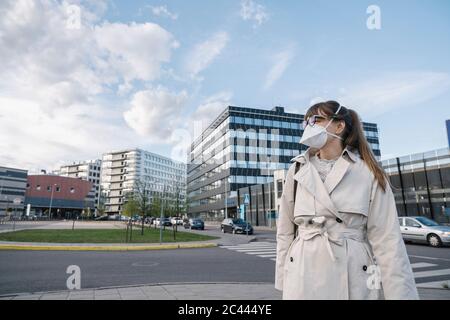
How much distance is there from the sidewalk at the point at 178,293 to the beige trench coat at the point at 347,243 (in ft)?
13.6

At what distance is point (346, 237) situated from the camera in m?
1.93

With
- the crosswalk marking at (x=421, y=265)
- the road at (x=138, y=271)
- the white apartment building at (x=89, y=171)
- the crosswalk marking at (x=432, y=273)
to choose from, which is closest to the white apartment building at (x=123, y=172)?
the white apartment building at (x=89, y=171)

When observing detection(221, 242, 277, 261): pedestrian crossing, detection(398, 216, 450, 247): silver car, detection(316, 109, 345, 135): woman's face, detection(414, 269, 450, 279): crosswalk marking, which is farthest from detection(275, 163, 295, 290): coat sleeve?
detection(398, 216, 450, 247): silver car

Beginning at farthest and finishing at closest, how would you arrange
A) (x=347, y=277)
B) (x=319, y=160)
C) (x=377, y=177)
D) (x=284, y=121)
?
1. (x=284, y=121)
2. (x=319, y=160)
3. (x=377, y=177)
4. (x=347, y=277)

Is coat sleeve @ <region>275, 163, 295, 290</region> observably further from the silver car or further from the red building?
the red building

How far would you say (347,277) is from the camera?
1.86m

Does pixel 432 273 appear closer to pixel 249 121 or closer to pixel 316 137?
pixel 316 137

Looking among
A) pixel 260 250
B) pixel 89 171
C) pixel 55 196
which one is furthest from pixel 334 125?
pixel 89 171

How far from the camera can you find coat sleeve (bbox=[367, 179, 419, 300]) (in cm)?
176

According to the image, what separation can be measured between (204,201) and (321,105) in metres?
83.6

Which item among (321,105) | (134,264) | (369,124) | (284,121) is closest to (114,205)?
(284,121)

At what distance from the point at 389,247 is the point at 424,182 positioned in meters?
38.7

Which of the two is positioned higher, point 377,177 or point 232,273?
point 377,177
